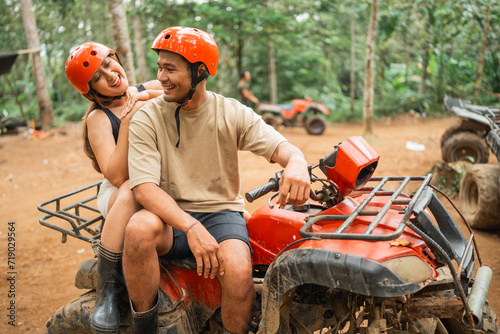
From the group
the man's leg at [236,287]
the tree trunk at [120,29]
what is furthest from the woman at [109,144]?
the tree trunk at [120,29]

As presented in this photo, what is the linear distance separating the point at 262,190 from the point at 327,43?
15.8 meters

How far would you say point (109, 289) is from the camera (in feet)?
7.79

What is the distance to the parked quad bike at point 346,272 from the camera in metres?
1.82

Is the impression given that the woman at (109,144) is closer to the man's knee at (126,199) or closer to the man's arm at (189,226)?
the man's knee at (126,199)

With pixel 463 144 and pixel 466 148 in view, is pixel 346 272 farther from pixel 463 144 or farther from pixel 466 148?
pixel 466 148

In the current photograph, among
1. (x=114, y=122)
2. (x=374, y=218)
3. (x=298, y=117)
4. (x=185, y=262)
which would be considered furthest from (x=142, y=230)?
(x=298, y=117)

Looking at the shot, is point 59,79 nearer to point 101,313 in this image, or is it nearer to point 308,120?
point 308,120

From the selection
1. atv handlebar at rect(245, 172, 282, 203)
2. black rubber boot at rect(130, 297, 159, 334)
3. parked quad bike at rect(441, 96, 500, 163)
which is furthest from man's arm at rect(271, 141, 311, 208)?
parked quad bike at rect(441, 96, 500, 163)

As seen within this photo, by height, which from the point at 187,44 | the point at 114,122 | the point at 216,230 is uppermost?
the point at 187,44

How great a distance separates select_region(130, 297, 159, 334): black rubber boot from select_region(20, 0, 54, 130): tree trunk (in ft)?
44.1

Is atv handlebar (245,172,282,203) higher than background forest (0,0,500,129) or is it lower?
higher

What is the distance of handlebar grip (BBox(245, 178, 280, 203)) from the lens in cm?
212

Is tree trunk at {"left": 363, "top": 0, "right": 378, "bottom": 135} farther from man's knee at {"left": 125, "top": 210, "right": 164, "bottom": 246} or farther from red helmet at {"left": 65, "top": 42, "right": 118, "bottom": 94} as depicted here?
man's knee at {"left": 125, "top": 210, "right": 164, "bottom": 246}

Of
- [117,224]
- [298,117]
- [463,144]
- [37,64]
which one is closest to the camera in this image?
[117,224]
